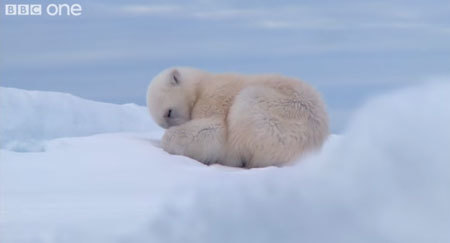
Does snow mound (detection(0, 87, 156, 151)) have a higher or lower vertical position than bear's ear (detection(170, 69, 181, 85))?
lower

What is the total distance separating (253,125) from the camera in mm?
6512

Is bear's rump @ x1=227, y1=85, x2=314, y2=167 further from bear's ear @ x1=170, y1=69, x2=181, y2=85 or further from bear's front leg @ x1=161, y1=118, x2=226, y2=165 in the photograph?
bear's ear @ x1=170, y1=69, x2=181, y2=85

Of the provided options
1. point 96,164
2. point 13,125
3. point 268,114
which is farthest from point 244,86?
point 13,125

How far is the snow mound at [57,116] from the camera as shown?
289 inches

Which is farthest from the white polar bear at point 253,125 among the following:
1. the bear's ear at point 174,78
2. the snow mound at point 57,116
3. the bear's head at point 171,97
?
the snow mound at point 57,116

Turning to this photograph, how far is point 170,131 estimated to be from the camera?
22.0 feet

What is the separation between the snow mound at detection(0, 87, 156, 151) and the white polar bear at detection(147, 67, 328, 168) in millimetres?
1361

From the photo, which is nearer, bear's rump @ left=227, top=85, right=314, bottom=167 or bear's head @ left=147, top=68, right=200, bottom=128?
bear's rump @ left=227, top=85, right=314, bottom=167

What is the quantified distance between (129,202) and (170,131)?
223cm

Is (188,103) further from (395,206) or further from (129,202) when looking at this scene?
(395,206)

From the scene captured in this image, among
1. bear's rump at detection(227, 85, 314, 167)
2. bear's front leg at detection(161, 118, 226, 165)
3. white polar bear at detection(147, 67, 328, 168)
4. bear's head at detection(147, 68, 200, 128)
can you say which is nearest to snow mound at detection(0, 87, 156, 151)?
bear's head at detection(147, 68, 200, 128)

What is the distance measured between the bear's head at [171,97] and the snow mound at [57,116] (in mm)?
1021

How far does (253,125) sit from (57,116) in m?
2.23

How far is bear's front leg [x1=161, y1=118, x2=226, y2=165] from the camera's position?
21.6 ft
